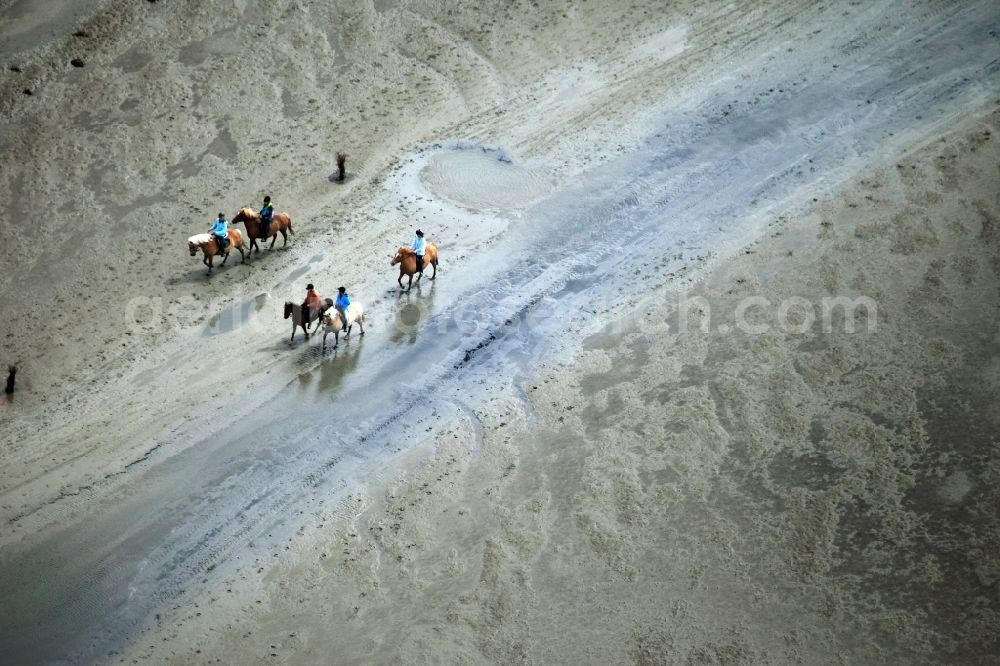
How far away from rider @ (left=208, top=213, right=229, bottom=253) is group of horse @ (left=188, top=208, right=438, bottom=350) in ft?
0.24

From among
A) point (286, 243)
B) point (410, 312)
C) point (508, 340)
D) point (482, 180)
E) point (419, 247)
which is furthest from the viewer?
point (482, 180)

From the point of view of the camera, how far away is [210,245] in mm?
22625

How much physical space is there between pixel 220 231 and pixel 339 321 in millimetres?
3584

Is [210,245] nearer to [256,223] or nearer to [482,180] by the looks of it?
[256,223]

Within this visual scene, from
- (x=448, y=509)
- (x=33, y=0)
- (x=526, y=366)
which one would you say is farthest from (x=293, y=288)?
(x=33, y=0)

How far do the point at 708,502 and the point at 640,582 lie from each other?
86.3 inches

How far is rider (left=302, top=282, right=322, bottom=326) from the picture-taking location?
21234 millimetres

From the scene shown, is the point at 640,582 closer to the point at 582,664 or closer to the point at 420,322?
the point at 582,664

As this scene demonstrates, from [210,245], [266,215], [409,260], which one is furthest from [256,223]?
[409,260]

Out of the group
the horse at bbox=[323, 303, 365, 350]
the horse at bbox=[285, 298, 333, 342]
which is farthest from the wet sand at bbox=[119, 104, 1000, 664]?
the horse at bbox=[285, 298, 333, 342]

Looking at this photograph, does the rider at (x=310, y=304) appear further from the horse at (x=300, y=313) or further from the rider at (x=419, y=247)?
the rider at (x=419, y=247)

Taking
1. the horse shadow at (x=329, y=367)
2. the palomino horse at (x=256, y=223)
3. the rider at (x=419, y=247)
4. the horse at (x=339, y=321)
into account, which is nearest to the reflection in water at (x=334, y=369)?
the horse shadow at (x=329, y=367)

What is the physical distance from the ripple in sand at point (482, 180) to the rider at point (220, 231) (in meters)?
5.24

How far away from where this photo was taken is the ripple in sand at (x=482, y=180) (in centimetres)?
2569
